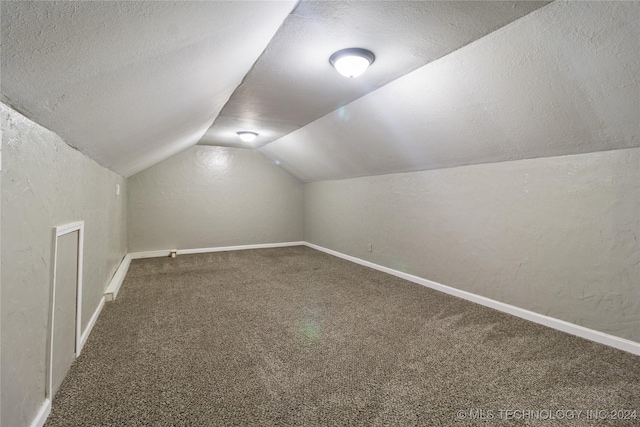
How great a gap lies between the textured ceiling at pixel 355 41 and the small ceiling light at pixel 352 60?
5 cm

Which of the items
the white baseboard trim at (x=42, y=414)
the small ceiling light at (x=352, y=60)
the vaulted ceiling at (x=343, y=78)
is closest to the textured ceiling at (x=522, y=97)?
the vaulted ceiling at (x=343, y=78)

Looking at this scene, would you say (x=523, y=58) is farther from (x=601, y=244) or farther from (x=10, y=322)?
(x=10, y=322)

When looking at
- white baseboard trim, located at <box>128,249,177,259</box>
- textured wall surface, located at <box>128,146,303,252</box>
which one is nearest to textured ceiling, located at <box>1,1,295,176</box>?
textured wall surface, located at <box>128,146,303,252</box>

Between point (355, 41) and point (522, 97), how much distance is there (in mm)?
1245

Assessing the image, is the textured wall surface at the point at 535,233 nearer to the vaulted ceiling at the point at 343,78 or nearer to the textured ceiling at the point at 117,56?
the vaulted ceiling at the point at 343,78

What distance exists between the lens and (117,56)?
1.15 meters

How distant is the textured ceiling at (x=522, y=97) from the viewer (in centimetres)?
159

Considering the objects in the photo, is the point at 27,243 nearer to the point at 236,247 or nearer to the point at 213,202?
the point at 213,202

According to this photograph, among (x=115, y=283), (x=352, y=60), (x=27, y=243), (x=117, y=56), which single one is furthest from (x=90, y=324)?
(x=352, y=60)

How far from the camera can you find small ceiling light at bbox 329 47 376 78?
2.01 m

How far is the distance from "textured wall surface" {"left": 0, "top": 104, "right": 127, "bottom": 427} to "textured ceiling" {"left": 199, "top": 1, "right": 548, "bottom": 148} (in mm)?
1343

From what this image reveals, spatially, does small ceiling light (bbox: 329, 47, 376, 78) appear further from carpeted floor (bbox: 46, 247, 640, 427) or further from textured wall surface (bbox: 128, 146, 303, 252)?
textured wall surface (bbox: 128, 146, 303, 252)

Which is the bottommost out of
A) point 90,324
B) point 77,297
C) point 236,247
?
point 90,324

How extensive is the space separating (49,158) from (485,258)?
3448mm
